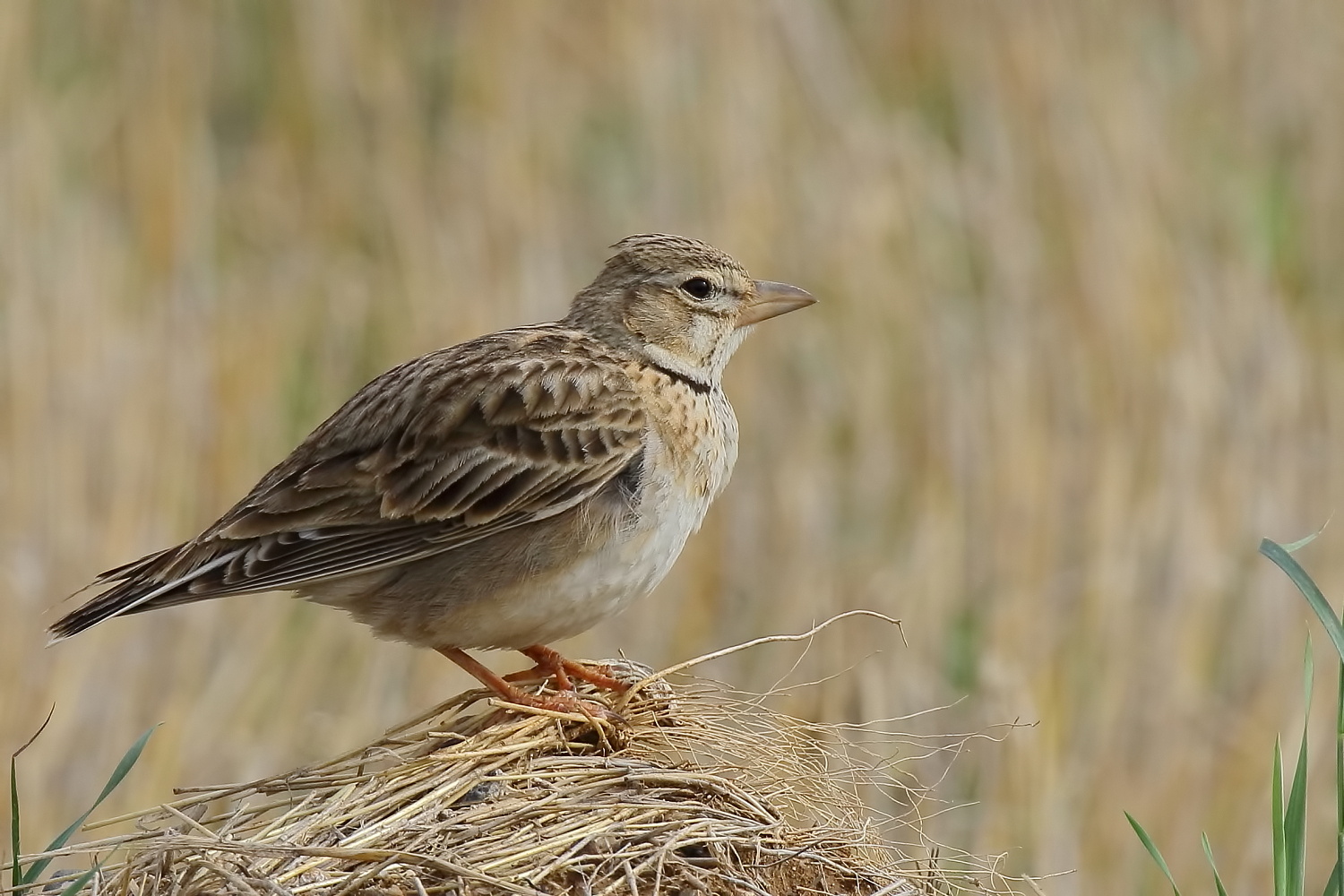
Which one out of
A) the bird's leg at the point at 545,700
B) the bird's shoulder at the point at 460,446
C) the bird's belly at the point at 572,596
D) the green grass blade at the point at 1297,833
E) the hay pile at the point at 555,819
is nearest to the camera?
the hay pile at the point at 555,819

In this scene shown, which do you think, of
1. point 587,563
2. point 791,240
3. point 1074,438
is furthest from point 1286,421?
point 587,563

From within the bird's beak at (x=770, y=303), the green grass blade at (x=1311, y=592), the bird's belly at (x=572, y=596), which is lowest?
the bird's belly at (x=572, y=596)

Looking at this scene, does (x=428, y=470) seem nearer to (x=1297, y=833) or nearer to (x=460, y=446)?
(x=460, y=446)

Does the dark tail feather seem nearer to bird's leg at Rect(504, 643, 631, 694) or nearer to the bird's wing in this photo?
the bird's wing

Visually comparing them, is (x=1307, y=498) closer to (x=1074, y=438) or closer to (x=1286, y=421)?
(x=1286, y=421)

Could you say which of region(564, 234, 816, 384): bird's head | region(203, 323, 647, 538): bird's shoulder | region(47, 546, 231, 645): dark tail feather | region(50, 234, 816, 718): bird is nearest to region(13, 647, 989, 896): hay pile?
region(50, 234, 816, 718): bird

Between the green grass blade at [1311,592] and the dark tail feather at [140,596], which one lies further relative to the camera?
the dark tail feather at [140,596]

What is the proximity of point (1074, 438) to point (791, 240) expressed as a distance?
189cm

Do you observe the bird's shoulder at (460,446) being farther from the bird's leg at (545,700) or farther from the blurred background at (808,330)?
the blurred background at (808,330)

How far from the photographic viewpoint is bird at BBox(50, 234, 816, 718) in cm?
538

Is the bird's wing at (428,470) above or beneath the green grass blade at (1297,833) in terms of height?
above

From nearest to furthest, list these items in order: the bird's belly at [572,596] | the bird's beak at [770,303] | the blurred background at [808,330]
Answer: the bird's belly at [572,596] → the bird's beak at [770,303] → the blurred background at [808,330]

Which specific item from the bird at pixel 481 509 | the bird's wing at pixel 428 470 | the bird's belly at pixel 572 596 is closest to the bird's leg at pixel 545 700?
the bird at pixel 481 509

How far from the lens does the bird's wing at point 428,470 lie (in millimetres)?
5484
